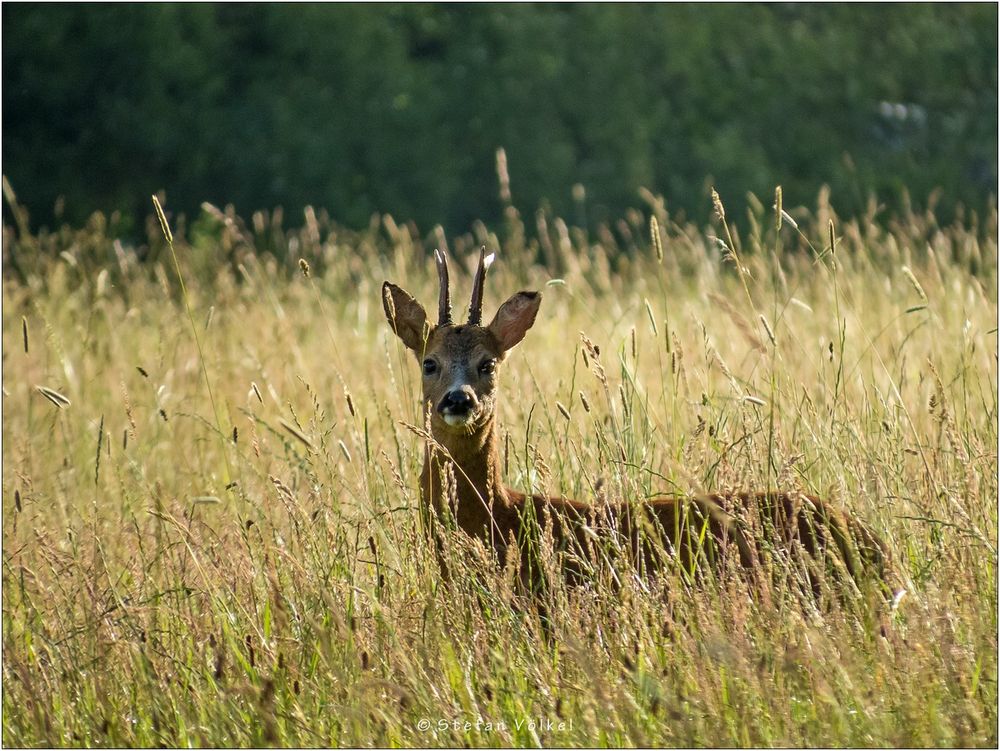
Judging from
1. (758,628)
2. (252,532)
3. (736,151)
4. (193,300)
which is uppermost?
(736,151)

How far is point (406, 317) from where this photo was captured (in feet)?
14.8

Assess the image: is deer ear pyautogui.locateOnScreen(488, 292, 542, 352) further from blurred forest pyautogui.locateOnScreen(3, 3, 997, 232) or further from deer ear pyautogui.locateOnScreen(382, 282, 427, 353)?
blurred forest pyautogui.locateOnScreen(3, 3, 997, 232)

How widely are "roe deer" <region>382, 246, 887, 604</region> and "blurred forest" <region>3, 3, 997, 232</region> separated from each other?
950 cm

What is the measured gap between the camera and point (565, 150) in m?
14.6

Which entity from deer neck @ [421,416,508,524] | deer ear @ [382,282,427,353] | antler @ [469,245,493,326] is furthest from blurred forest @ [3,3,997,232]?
deer neck @ [421,416,508,524]

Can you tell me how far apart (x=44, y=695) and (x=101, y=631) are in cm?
26

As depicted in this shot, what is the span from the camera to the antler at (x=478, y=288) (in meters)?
4.14

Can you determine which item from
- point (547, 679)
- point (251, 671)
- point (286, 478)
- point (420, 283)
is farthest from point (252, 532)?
point (420, 283)

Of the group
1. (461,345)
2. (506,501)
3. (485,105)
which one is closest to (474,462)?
(506,501)

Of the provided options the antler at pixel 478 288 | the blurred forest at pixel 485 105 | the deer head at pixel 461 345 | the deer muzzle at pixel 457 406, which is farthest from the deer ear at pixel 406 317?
the blurred forest at pixel 485 105

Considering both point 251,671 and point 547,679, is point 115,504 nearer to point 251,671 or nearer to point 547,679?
point 251,671

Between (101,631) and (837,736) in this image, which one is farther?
(101,631)

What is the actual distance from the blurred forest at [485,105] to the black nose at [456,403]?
9.88 m

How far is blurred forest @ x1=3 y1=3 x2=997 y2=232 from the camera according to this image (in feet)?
44.3
